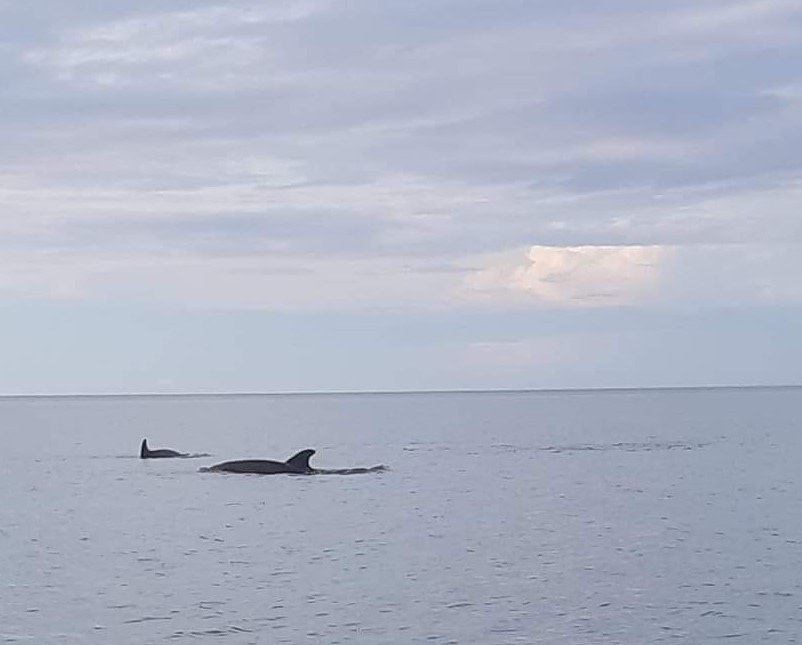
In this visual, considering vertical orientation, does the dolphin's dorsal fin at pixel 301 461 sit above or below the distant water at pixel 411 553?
above

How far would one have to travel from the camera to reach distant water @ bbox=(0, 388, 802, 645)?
32.6 m

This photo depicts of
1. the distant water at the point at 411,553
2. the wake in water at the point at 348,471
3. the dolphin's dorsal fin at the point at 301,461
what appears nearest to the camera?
the distant water at the point at 411,553

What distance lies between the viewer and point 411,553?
4422 cm

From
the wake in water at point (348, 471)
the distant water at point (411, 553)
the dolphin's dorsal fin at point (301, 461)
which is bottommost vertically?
the distant water at point (411, 553)

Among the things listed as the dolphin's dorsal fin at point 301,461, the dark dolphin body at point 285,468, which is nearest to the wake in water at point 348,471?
the dark dolphin body at point 285,468

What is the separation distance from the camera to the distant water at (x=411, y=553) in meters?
32.6

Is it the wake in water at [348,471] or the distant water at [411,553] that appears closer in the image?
the distant water at [411,553]

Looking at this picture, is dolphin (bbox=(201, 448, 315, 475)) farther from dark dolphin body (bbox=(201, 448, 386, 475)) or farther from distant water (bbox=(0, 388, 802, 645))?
distant water (bbox=(0, 388, 802, 645))

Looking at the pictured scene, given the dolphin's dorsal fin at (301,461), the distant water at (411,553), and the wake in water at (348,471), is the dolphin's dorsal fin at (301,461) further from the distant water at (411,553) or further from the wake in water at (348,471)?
the distant water at (411,553)

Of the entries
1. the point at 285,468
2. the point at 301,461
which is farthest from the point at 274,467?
the point at 301,461

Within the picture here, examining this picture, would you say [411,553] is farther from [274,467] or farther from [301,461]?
[274,467]

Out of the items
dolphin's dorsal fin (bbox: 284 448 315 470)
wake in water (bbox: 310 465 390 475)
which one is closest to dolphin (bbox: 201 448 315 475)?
dolphin's dorsal fin (bbox: 284 448 315 470)

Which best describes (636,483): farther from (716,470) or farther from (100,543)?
(100,543)

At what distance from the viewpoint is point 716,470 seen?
8019 cm
